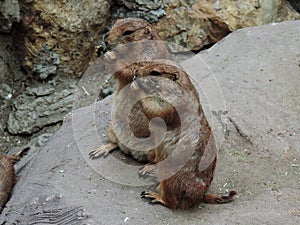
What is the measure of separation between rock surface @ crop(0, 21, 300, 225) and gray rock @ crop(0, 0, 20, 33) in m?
1.71

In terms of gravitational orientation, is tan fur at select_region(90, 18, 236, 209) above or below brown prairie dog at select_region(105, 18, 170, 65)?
below

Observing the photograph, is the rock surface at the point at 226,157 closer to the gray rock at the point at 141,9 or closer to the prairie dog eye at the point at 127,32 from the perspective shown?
the prairie dog eye at the point at 127,32

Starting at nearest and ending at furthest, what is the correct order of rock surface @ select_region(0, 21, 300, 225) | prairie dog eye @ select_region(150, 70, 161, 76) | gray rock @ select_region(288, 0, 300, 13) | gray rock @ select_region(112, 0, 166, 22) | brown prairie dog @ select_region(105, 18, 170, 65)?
prairie dog eye @ select_region(150, 70, 161, 76), rock surface @ select_region(0, 21, 300, 225), brown prairie dog @ select_region(105, 18, 170, 65), gray rock @ select_region(112, 0, 166, 22), gray rock @ select_region(288, 0, 300, 13)

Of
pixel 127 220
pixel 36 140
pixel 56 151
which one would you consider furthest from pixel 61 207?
pixel 36 140

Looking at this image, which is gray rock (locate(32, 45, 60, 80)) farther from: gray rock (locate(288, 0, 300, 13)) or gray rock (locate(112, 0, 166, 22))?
gray rock (locate(288, 0, 300, 13))

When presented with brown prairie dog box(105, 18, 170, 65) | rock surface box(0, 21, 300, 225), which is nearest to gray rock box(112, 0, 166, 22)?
rock surface box(0, 21, 300, 225)

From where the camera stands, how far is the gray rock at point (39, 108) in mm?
6984

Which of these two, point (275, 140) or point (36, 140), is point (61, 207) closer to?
point (275, 140)

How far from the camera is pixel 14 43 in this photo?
279 inches

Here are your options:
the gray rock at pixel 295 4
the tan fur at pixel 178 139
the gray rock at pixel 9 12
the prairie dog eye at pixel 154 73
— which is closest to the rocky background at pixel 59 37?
the gray rock at pixel 9 12

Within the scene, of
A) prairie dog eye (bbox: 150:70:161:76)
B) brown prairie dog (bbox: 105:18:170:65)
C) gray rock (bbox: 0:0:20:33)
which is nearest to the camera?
prairie dog eye (bbox: 150:70:161:76)

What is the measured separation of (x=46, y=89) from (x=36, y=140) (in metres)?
0.65

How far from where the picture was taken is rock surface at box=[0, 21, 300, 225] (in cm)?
406

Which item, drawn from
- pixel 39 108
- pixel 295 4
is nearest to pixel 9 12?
pixel 39 108
